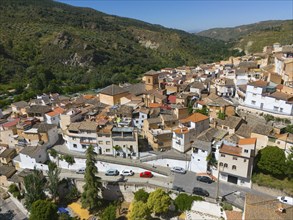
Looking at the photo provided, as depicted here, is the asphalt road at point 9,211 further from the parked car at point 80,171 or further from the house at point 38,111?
the house at point 38,111

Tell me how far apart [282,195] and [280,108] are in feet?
66.8

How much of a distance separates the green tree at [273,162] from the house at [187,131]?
11396mm

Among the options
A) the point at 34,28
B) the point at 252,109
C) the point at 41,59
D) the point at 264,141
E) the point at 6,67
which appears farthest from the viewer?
the point at 34,28

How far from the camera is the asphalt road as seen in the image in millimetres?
39844

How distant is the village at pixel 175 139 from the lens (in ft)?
117

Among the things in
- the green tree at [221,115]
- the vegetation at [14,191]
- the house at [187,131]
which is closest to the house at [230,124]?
the green tree at [221,115]

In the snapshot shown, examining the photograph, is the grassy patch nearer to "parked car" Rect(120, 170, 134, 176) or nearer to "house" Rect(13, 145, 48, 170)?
"parked car" Rect(120, 170, 134, 176)

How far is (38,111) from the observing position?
5778 cm

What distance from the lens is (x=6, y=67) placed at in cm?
10775

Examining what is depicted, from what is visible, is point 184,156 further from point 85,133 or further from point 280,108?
point 280,108

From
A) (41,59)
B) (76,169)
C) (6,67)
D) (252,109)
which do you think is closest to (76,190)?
(76,169)

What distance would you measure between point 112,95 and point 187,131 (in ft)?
86.7

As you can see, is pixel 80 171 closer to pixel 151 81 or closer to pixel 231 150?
pixel 231 150

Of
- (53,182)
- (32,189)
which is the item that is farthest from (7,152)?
(53,182)
